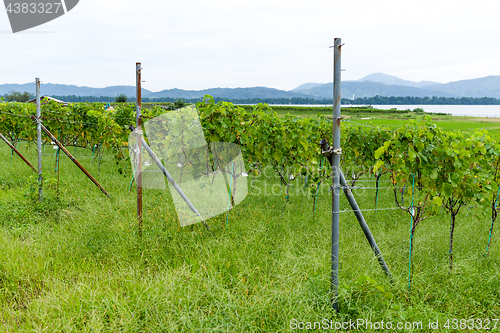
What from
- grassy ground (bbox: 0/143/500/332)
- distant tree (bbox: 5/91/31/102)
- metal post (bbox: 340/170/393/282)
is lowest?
grassy ground (bbox: 0/143/500/332)

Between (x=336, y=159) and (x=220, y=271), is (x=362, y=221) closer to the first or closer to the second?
(x=336, y=159)

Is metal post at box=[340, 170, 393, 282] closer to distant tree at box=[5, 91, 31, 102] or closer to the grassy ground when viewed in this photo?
the grassy ground

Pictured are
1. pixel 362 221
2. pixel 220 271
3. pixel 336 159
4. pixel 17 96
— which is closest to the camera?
pixel 336 159

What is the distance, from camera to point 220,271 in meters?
3.08

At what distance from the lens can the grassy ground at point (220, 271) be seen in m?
2.52

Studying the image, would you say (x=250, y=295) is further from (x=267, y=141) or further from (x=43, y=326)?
(x=267, y=141)

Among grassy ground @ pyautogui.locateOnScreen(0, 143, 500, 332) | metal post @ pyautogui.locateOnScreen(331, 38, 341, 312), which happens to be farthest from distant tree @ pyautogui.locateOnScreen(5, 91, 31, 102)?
metal post @ pyautogui.locateOnScreen(331, 38, 341, 312)

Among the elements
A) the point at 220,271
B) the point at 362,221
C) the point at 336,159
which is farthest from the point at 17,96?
the point at 362,221

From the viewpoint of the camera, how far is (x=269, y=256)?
135 inches

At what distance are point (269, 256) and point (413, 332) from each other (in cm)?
155

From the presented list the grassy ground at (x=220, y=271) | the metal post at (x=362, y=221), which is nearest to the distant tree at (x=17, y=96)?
the grassy ground at (x=220, y=271)

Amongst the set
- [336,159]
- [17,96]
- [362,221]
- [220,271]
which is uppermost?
[17,96]

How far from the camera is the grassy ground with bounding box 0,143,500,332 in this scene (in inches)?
99.1

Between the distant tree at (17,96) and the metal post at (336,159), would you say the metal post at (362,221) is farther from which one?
the distant tree at (17,96)
